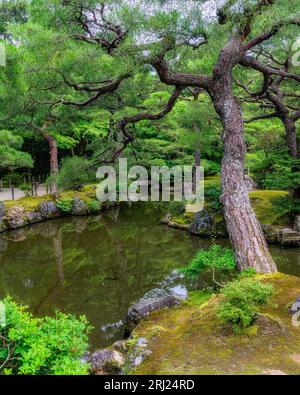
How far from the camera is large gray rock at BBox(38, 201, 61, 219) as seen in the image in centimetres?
1338

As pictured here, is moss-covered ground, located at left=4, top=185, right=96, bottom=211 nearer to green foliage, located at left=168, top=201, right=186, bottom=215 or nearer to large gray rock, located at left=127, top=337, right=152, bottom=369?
green foliage, located at left=168, top=201, right=186, bottom=215

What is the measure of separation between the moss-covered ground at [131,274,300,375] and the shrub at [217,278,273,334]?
Result: 11 centimetres

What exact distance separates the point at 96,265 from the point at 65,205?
5810 mm

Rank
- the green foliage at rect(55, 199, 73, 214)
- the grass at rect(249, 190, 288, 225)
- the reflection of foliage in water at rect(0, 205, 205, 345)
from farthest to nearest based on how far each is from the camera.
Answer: the green foliage at rect(55, 199, 73, 214) → the grass at rect(249, 190, 288, 225) → the reflection of foliage in water at rect(0, 205, 205, 345)

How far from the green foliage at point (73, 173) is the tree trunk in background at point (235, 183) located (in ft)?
9.53

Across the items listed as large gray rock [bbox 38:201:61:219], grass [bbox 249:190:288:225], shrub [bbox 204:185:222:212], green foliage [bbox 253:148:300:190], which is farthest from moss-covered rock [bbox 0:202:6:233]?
green foliage [bbox 253:148:300:190]

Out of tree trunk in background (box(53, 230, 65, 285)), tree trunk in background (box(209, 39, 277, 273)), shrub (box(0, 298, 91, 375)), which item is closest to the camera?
shrub (box(0, 298, 91, 375))

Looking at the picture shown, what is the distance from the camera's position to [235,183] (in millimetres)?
6039

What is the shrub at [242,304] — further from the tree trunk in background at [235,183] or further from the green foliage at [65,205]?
the green foliage at [65,205]

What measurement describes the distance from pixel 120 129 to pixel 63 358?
19.1ft

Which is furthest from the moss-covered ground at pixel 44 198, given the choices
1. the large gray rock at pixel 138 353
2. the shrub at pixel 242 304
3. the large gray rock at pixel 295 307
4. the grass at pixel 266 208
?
the large gray rock at pixel 295 307

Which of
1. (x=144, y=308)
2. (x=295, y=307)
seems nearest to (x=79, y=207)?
(x=144, y=308)

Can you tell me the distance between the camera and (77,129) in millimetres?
16266

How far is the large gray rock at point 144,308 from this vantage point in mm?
4997
